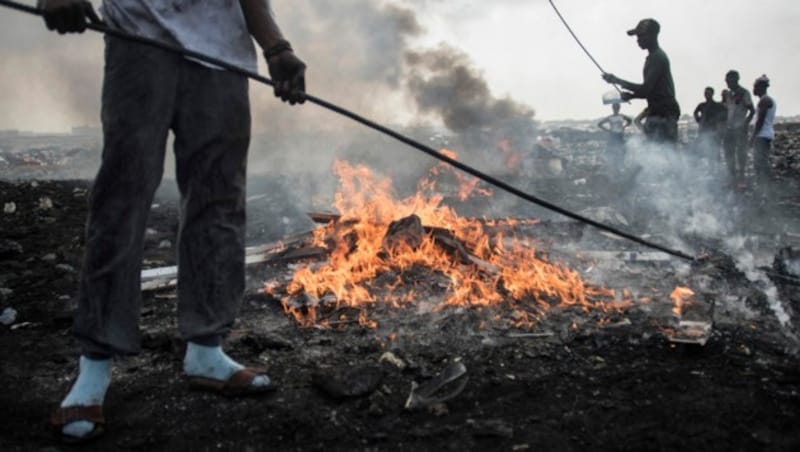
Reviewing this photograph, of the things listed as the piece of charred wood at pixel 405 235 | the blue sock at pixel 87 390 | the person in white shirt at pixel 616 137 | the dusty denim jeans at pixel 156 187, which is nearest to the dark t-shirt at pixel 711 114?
the person in white shirt at pixel 616 137

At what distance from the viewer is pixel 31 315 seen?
3623 mm

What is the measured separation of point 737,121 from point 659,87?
12.3 ft

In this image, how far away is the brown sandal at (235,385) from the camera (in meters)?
2.39

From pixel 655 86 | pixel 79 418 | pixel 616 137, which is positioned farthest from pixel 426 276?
pixel 616 137

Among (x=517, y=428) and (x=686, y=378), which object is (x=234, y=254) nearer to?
(x=517, y=428)

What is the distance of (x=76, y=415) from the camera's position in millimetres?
2064

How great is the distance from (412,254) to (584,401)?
7.53 feet

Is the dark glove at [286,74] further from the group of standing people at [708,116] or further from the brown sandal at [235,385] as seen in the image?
the group of standing people at [708,116]

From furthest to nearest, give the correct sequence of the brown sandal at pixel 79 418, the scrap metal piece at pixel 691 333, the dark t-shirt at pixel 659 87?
the dark t-shirt at pixel 659 87, the scrap metal piece at pixel 691 333, the brown sandal at pixel 79 418

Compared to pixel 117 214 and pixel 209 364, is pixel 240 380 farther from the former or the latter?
pixel 117 214

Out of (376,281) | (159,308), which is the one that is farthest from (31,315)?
(376,281)

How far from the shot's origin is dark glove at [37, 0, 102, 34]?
79.8 inches

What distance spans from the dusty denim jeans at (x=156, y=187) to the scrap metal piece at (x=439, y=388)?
867mm

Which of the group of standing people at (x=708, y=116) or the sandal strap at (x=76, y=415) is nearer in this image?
the sandal strap at (x=76, y=415)
